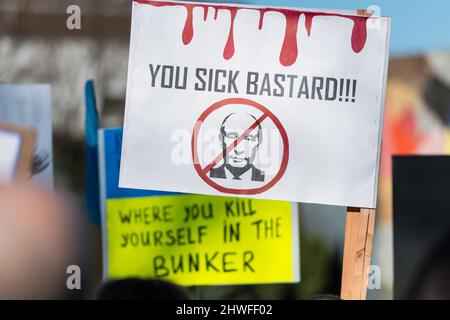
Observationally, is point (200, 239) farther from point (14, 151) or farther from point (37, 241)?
point (14, 151)

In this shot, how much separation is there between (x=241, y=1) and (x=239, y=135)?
1.12m

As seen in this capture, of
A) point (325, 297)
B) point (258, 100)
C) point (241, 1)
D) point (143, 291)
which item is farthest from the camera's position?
point (241, 1)

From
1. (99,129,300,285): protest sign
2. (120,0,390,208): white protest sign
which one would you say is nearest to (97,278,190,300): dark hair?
(120,0,390,208): white protest sign

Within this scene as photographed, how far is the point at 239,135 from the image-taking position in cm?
332

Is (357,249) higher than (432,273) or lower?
higher

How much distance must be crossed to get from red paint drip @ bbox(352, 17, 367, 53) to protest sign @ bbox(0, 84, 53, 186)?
1.69 metres

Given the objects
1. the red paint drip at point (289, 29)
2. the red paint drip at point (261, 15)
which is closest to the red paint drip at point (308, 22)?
the red paint drip at point (289, 29)

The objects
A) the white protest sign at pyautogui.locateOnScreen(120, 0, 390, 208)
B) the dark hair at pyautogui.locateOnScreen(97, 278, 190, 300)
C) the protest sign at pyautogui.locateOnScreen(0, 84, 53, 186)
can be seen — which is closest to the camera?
the dark hair at pyautogui.locateOnScreen(97, 278, 190, 300)

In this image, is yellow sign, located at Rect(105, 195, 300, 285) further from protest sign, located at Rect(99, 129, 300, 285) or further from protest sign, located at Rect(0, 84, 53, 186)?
protest sign, located at Rect(0, 84, 53, 186)

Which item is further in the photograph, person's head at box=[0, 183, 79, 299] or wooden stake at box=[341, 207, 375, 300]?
person's head at box=[0, 183, 79, 299]

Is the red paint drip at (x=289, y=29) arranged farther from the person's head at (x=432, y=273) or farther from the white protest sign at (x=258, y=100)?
the person's head at (x=432, y=273)

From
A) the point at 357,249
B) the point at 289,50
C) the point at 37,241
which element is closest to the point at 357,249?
the point at 357,249

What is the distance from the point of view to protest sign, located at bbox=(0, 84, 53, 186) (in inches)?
167

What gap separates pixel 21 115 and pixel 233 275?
1352mm
